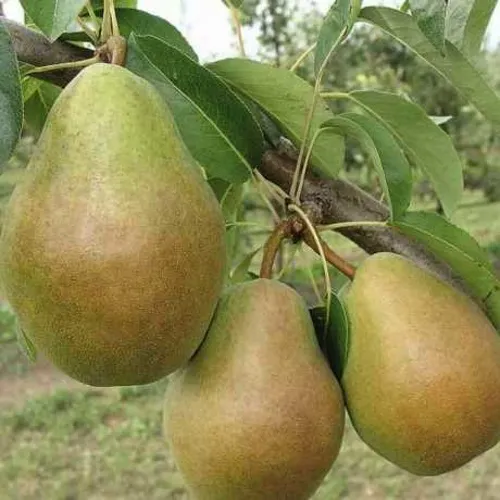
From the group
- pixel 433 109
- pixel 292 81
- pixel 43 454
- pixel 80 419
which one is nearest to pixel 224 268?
pixel 292 81

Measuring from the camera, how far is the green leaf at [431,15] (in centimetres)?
61

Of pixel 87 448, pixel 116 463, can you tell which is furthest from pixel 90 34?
pixel 87 448

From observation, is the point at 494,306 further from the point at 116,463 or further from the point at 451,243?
the point at 116,463

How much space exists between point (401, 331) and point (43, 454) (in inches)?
128

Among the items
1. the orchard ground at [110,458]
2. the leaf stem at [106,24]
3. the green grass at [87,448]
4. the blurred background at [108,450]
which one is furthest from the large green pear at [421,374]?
the green grass at [87,448]

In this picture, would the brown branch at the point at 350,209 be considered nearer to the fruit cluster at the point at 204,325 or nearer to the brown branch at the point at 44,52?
the fruit cluster at the point at 204,325

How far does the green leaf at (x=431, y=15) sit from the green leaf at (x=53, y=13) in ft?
0.76

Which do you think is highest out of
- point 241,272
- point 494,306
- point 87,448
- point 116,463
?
point 494,306

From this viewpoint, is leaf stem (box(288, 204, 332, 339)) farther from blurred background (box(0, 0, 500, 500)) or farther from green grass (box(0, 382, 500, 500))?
green grass (box(0, 382, 500, 500))

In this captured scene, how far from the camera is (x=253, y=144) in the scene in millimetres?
795

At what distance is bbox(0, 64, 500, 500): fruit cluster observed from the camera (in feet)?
1.99

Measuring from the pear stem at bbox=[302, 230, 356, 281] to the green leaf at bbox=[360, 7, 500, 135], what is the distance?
0.19m

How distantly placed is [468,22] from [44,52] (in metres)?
0.33

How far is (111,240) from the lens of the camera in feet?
1.96
